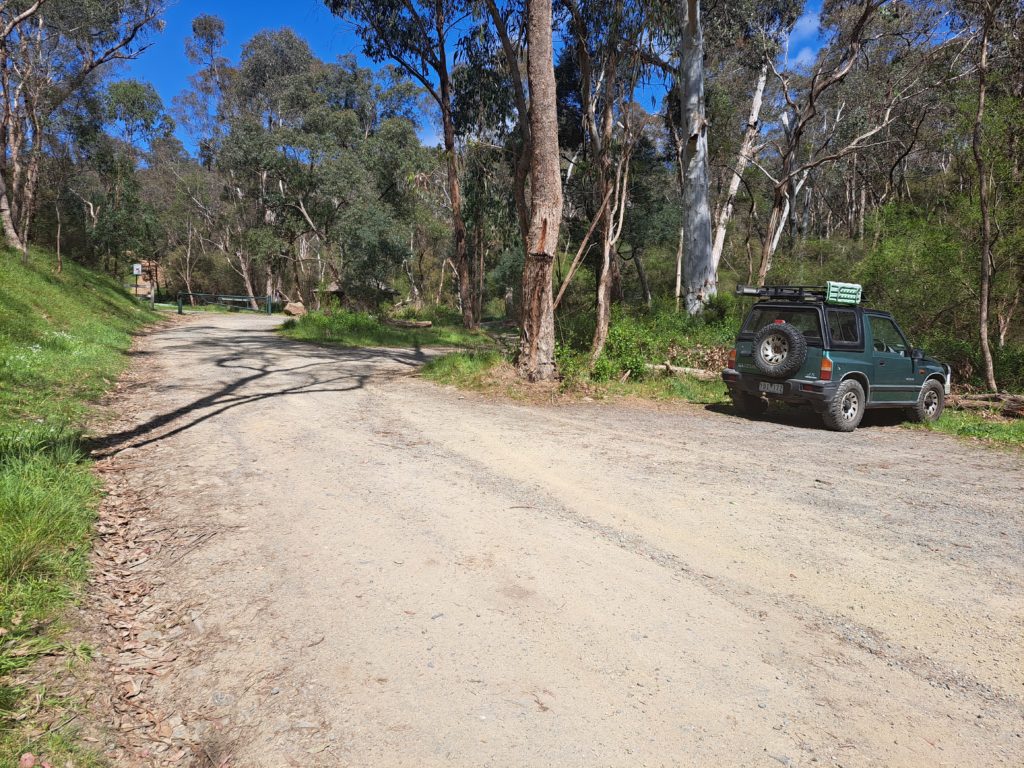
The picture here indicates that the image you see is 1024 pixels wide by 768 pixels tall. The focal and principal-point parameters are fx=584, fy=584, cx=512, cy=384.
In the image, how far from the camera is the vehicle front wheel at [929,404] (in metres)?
9.27

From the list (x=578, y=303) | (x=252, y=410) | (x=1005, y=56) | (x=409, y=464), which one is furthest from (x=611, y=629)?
(x=578, y=303)

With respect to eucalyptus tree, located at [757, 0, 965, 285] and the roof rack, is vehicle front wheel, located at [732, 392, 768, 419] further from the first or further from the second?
eucalyptus tree, located at [757, 0, 965, 285]

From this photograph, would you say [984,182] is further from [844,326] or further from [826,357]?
[826,357]

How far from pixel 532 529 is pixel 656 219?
2626cm

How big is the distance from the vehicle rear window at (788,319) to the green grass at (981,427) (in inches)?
105

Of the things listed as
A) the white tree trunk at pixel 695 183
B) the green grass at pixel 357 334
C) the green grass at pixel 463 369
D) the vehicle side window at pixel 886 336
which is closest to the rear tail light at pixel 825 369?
the vehicle side window at pixel 886 336

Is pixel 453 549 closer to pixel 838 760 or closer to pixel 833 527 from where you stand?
pixel 838 760

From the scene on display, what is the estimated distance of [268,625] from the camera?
3.10 m

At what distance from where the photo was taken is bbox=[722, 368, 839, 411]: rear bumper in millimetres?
8016

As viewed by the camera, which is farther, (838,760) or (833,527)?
(833,527)

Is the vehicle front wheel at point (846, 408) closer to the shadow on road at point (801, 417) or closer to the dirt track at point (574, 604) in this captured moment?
the shadow on road at point (801, 417)

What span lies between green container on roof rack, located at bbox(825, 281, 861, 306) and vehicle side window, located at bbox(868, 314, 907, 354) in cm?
52

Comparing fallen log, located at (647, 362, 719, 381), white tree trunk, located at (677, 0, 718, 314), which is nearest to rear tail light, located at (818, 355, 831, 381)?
fallen log, located at (647, 362, 719, 381)

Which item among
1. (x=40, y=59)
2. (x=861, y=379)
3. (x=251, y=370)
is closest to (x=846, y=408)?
(x=861, y=379)
